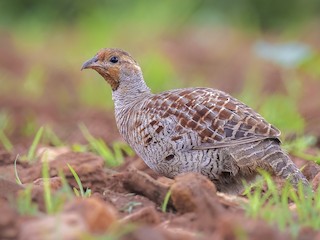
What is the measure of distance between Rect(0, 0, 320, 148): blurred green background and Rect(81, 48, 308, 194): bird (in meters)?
1.76

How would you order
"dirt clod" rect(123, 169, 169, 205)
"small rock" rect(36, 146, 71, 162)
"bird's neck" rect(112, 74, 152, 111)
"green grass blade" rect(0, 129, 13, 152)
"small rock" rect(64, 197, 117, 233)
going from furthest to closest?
"green grass blade" rect(0, 129, 13, 152)
"bird's neck" rect(112, 74, 152, 111)
"small rock" rect(36, 146, 71, 162)
"dirt clod" rect(123, 169, 169, 205)
"small rock" rect(64, 197, 117, 233)

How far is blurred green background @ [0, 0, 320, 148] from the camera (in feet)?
29.0

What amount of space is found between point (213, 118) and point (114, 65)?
1295 millimetres

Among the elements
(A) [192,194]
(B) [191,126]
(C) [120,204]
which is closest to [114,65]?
(B) [191,126]

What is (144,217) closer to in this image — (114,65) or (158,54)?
(114,65)

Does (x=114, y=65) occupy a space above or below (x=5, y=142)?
above

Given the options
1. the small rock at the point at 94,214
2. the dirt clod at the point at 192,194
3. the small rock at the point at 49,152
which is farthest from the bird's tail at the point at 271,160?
the small rock at the point at 94,214

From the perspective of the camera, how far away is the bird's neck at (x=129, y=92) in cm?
645

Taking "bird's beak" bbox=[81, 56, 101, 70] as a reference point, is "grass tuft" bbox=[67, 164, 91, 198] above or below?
below

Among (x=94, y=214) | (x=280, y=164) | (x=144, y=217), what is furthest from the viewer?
(x=280, y=164)

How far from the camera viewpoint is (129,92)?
6.50 m

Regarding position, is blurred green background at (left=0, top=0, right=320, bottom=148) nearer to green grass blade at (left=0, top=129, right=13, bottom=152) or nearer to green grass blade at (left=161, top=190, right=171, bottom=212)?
green grass blade at (left=0, top=129, right=13, bottom=152)

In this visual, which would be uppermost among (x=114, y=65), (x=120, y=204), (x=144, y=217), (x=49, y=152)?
(x=114, y=65)

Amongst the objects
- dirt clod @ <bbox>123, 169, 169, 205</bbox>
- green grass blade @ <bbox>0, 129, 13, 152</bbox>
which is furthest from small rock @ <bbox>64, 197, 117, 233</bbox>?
green grass blade @ <bbox>0, 129, 13, 152</bbox>
